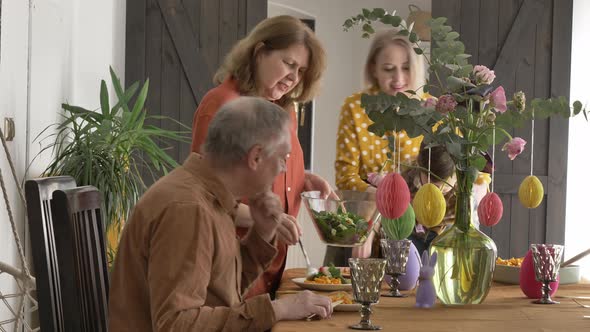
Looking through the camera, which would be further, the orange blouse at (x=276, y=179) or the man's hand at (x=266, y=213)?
the orange blouse at (x=276, y=179)

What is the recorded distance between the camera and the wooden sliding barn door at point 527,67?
234 inches

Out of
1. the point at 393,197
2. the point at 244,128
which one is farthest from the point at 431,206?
the point at 244,128

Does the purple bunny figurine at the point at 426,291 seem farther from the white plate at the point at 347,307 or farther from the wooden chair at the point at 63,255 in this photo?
the wooden chair at the point at 63,255

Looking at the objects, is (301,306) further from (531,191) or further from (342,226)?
(531,191)

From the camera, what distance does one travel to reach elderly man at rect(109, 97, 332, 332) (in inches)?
73.5

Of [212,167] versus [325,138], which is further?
[325,138]

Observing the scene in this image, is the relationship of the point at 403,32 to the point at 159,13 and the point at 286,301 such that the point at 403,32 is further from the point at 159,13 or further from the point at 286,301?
the point at 159,13

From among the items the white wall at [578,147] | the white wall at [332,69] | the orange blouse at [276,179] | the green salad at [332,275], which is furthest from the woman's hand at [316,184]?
the white wall at [332,69]

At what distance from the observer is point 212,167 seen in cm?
206

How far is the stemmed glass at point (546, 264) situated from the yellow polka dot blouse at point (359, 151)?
1275 millimetres

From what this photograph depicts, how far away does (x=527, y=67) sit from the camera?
5.97 metres

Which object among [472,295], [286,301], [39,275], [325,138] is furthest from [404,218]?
[325,138]

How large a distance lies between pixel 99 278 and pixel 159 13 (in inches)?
150

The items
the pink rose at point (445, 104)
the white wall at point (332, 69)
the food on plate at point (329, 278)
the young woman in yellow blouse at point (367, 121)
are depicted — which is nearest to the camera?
the pink rose at point (445, 104)
